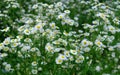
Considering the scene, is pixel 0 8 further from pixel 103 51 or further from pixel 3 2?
pixel 103 51

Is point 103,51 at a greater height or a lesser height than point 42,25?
lesser

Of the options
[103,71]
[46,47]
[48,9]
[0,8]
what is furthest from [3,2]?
[103,71]

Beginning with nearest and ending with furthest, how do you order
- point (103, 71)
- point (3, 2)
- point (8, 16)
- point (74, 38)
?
point (103, 71) < point (74, 38) < point (8, 16) < point (3, 2)

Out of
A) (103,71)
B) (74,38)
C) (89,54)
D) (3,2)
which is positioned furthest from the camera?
(3,2)

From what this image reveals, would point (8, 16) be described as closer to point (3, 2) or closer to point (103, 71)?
point (3, 2)

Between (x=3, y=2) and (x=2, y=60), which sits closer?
(x=2, y=60)

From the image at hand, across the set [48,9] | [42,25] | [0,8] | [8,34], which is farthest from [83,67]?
[0,8]
